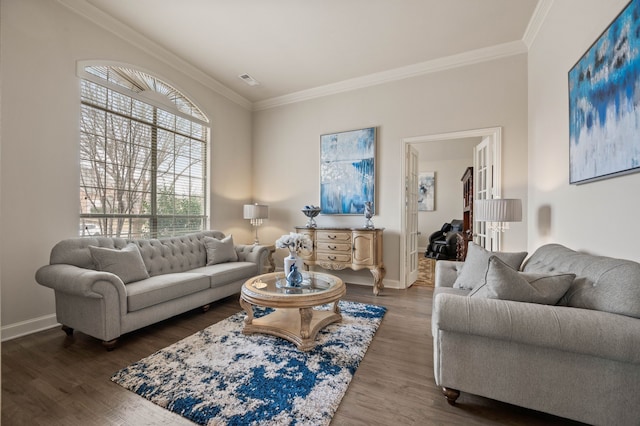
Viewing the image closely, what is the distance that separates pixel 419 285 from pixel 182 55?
15.5ft

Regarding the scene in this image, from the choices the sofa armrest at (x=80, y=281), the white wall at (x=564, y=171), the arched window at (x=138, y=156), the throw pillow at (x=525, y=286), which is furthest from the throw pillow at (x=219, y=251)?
the white wall at (x=564, y=171)

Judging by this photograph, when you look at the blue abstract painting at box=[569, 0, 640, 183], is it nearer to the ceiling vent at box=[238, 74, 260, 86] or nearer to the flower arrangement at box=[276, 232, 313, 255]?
the flower arrangement at box=[276, 232, 313, 255]

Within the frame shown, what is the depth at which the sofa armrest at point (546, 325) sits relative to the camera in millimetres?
1189

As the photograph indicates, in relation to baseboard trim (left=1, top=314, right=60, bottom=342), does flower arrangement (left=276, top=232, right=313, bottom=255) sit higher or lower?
higher

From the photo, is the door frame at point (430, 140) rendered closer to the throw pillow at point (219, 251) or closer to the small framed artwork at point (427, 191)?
the throw pillow at point (219, 251)

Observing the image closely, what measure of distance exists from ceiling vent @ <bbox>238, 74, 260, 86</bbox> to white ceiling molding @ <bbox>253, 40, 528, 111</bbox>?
0.59 meters

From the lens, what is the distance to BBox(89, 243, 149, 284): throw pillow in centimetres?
247

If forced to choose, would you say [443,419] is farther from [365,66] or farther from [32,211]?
[365,66]

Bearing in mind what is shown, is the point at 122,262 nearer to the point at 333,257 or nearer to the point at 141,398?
the point at 141,398

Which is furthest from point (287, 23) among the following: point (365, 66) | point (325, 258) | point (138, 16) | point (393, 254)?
point (393, 254)

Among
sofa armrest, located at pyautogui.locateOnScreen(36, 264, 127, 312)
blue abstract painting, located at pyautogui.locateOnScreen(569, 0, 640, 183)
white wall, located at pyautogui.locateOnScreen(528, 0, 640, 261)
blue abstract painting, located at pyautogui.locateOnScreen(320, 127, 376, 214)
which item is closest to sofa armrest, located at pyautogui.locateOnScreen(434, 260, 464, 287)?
white wall, located at pyautogui.locateOnScreen(528, 0, 640, 261)

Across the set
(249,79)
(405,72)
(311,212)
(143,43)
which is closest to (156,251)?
(311,212)

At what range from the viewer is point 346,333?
248 centimetres

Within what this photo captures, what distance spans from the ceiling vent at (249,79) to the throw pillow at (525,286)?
411 centimetres
